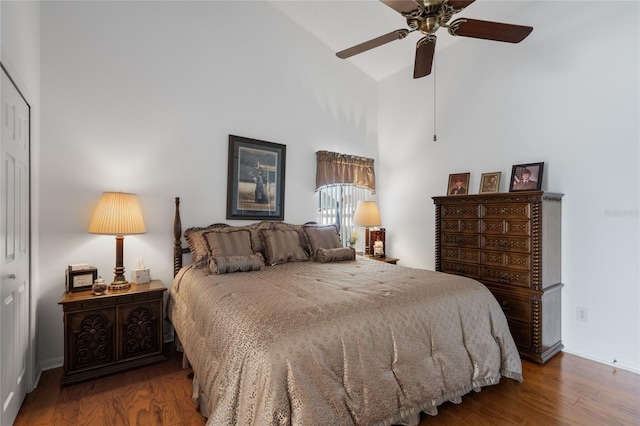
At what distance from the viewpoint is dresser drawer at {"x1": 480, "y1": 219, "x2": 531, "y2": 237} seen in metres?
2.75

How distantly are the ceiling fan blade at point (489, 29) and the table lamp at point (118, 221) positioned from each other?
276 cm

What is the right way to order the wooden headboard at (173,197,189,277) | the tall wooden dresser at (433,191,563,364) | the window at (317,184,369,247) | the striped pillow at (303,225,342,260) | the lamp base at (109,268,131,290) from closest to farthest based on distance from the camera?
the lamp base at (109,268,131,290)
the tall wooden dresser at (433,191,563,364)
the wooden headboard at (173,197,189,277)
the striped pillow at (303,225,342,260)
the window at (317,184,369,247)

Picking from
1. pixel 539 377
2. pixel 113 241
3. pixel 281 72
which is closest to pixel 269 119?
pixel 281 72

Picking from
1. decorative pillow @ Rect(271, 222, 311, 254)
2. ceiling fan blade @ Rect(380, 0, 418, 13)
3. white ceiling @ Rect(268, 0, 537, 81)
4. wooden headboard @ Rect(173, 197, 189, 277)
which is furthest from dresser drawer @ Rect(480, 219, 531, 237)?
wooden headboard @ Rect(173, 197, 189, 277)

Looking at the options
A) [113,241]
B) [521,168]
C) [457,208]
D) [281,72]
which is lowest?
[113,241]

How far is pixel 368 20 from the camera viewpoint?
3.55 m

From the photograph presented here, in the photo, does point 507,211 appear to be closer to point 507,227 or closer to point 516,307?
point 507,227

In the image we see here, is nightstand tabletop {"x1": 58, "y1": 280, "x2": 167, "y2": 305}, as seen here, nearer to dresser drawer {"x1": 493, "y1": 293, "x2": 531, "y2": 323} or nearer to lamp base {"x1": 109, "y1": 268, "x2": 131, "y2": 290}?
lamp base {"x1": 109, "y1": 268, "x2": 131, "y2": 290}

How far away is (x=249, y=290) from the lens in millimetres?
2021

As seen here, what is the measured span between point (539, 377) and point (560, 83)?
2653 millimetres

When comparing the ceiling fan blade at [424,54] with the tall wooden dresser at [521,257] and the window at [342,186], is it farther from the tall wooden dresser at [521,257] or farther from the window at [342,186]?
the window at [342,186]

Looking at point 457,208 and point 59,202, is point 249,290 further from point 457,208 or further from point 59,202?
point 457,208

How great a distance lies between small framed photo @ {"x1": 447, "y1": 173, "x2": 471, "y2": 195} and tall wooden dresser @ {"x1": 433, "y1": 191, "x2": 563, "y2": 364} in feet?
1.71

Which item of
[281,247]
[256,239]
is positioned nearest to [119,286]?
[256,239]
